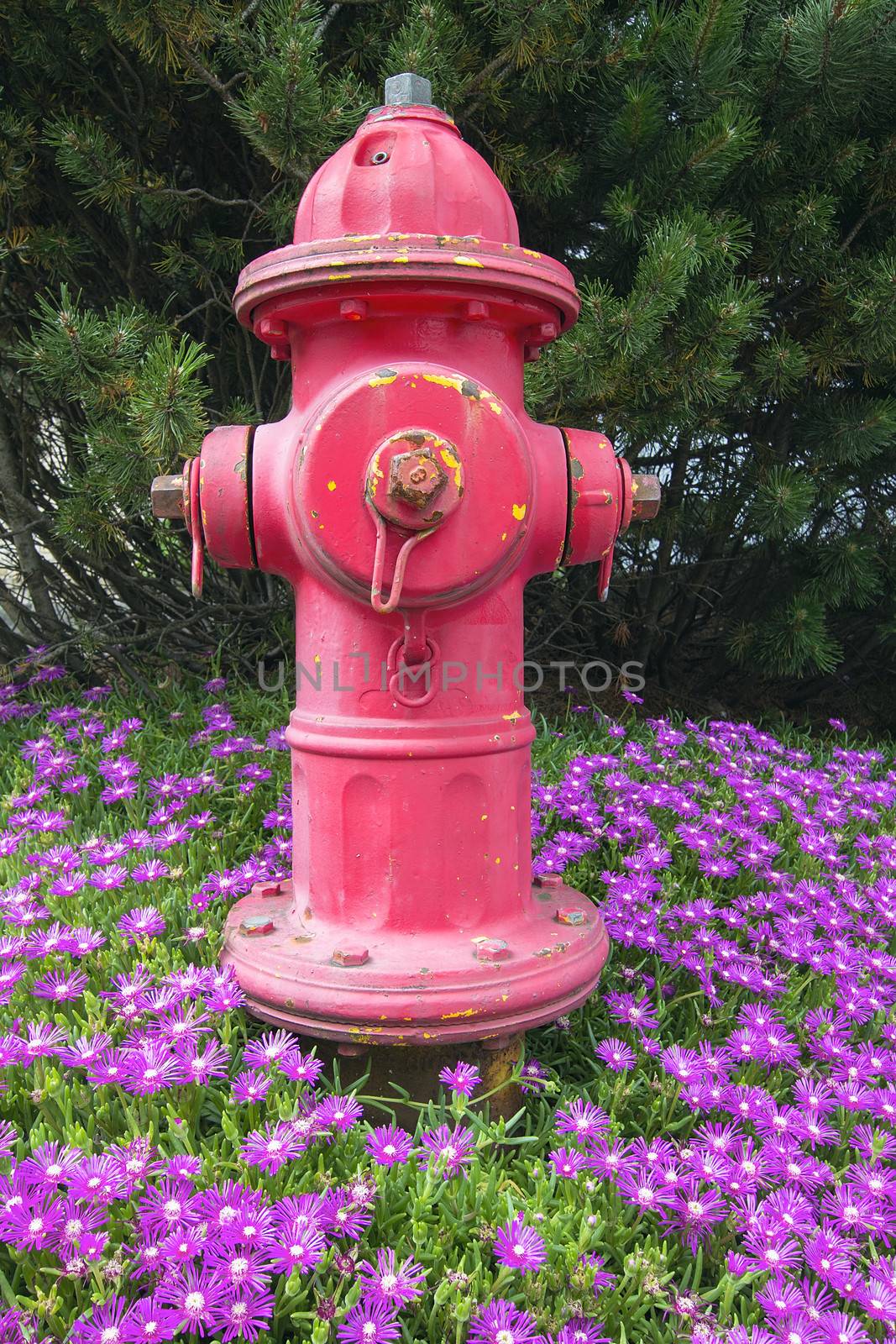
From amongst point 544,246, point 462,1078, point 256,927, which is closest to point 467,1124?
point 462,1078

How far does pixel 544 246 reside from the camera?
11.3 ft

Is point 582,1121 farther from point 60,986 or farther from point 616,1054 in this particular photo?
point 60,986

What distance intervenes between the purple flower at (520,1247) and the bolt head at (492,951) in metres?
0.41

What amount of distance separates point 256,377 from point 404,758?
222cm

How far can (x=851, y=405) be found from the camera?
3.46 meters

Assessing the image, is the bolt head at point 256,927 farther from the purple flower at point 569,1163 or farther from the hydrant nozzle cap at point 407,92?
the hydrant nozzle cap at point 407,92

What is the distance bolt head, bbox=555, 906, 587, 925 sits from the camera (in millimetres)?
1814

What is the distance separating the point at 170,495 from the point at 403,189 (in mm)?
637

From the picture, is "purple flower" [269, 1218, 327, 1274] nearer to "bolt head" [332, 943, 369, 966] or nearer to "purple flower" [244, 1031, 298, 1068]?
"purple flower" [244, 1031, 298, 1068]

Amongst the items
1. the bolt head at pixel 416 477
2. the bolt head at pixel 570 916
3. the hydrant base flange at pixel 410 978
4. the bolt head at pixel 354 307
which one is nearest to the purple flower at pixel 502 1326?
the hydrant base flange at pixel 410 978

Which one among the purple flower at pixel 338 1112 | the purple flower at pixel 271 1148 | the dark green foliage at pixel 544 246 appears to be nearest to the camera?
the purple flower at pixel 271 1148

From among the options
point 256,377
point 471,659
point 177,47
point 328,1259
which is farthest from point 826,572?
point 328,1259

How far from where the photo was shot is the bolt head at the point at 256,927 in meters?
1.73

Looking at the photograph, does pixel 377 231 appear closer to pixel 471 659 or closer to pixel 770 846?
pixel 471 659
